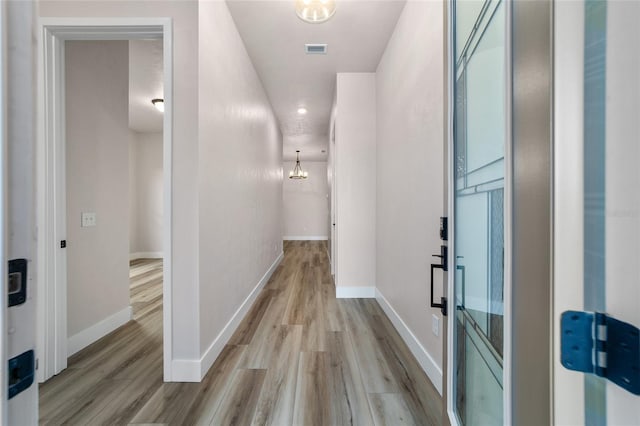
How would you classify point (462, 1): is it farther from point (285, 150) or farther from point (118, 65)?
point (285, 150)

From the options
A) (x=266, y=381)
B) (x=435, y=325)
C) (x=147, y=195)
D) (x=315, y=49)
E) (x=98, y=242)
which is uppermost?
(x=315, y=49)

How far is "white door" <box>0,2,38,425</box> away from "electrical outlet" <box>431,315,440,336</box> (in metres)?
1.79

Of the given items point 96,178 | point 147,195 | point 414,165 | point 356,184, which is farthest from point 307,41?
point 147,195

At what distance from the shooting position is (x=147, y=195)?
6.24m

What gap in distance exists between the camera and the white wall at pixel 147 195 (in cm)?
620

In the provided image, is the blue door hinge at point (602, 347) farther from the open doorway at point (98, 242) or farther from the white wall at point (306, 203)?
the white wall at point (306, 203)

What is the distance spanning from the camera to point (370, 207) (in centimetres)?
347

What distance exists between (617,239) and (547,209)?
0.11 meters

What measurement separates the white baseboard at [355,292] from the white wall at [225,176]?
1.09 meters

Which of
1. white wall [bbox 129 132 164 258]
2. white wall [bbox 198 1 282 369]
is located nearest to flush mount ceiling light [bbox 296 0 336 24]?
white wall [bbox 198 1 282 369]

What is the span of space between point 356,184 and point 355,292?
1.39 m

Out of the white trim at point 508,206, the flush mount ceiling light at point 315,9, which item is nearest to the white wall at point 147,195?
the flush mount ceiling light at point 315,9

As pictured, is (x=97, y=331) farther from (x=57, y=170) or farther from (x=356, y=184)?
(x=356, y=184)

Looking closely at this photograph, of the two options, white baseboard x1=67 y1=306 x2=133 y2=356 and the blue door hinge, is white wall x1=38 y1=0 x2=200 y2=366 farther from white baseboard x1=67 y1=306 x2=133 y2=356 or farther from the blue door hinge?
the blue door hinge
